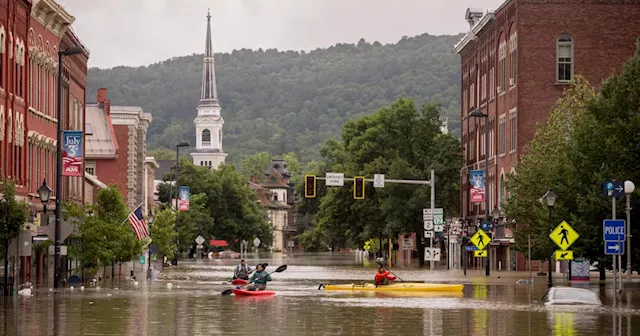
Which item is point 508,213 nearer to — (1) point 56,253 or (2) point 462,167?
(1) point 56,253

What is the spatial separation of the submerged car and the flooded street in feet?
1.59

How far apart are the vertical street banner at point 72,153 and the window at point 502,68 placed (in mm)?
44475

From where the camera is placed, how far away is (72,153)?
5706cm

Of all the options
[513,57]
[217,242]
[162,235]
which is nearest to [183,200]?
[162,235]

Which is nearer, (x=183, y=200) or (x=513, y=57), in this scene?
(x=513, y=57)

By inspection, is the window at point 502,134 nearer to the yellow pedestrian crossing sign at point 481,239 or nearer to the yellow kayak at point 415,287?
the yellow pedestrian crossing sign at point 481,239

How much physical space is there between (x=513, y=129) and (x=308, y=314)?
5651 centimetres

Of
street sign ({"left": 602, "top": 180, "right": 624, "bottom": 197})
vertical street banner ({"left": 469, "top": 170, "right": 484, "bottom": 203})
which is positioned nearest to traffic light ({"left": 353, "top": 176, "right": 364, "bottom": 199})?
vertical street banner ({"left": 469, "top": 170, "right": 484, "bottom": 203})

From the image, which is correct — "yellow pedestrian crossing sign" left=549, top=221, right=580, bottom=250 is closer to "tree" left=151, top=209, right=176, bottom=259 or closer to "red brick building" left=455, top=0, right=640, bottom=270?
"red brick building" left=455, top=0, right=640, bottom=270

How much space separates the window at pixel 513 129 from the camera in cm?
9062

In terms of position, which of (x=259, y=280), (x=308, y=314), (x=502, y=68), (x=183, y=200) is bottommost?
(x=308, y=314)

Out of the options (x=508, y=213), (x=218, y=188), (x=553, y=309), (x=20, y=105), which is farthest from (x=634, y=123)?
(x=218, y=188)

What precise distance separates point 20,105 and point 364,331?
36127 mm

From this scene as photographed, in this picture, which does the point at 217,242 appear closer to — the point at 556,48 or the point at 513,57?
the point at 513,57
